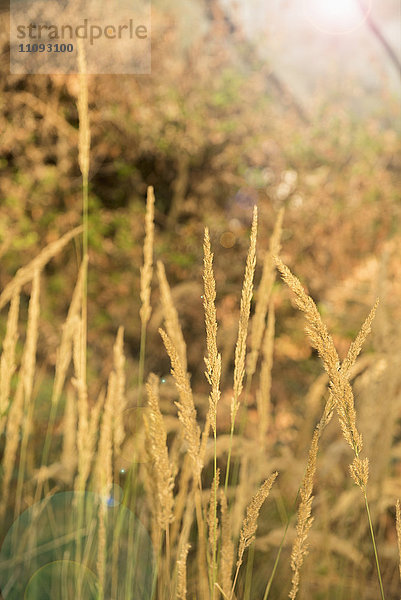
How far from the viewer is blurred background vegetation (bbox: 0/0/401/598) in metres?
3.35

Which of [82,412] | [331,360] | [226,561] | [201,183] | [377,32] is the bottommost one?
[226,561]

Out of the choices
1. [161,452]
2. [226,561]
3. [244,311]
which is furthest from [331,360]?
[226,561]

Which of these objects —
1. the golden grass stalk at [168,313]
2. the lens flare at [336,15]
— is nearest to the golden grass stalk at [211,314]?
the golden grass stalk at [168,313]

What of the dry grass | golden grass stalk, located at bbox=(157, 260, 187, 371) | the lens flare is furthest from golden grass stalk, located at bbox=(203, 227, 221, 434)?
the lens flare

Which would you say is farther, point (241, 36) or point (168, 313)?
point (241, 36)

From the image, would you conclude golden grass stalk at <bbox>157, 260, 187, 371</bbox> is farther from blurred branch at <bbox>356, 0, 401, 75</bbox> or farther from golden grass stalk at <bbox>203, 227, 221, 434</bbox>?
blurred branch at <bbox>356, 0, 401, 75</bbox>

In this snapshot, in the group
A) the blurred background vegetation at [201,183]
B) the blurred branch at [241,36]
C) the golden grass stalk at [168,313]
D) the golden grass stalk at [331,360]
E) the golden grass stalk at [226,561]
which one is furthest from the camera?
the blurred branch at [241,36]

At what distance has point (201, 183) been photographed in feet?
11.9

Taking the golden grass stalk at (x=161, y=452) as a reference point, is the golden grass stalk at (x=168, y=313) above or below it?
above

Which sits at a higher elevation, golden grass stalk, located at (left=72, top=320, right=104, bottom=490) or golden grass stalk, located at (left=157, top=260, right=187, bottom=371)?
golden grass stalk, located at (left=157, top=260, right=187, bottom=371)

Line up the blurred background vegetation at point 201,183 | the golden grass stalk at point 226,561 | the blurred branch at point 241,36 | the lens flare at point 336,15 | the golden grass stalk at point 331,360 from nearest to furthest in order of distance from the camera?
1. the golden grass stalk at point 331,360
2. the golden grass stalk at point 226,561
3. the blurred background vegetation at point 201,183
4. the lens flare at point 336,15
5. the blurred branch at point 241,36

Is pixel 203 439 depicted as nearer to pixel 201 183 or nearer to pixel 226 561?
pixel 226 561

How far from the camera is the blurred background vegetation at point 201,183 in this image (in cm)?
335

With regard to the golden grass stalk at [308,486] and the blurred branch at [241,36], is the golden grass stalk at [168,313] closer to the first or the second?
the golden grass stalk at [308,486]
